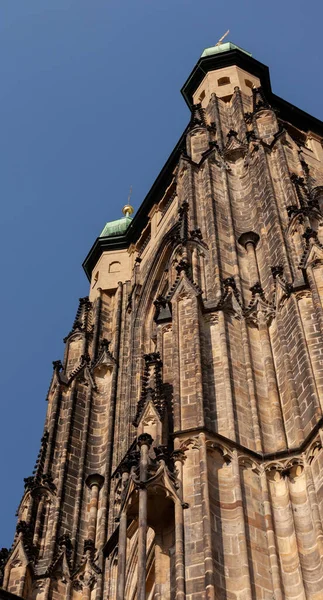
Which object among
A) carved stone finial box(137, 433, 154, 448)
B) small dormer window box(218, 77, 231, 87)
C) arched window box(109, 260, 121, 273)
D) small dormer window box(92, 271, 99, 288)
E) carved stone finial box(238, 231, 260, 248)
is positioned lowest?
carved stone finial box(137, 433, 154, 448)

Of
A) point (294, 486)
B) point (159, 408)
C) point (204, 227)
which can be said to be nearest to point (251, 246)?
point (204, 227)

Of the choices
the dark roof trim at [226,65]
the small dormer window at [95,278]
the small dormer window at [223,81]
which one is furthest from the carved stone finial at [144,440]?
the small dormer window at [95,278]

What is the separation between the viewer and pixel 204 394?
18.4 meters

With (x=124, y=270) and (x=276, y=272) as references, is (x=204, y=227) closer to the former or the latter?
(x=276, y=272)

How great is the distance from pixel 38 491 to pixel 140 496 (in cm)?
958

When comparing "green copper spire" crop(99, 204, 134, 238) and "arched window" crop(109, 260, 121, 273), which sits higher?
"green copper spire" crop(99, 204, 134, 238)

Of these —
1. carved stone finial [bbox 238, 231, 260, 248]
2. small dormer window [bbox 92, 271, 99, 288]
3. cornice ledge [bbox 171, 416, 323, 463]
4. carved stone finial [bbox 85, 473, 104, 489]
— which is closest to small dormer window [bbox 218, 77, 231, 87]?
small dormer window [bbox 92, 271, 99, 288]

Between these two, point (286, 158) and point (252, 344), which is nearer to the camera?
point (252, 344)

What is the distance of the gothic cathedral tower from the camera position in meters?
15.8

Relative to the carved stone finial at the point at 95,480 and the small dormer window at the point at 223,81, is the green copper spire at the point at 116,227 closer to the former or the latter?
Answer: the small dormer window at the point at 223,81

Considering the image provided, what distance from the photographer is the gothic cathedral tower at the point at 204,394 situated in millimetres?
15820

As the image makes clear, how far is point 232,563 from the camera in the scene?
50.3 feet

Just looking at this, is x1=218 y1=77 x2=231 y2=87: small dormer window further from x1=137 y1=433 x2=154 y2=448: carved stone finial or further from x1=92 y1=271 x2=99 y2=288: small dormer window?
x1=137 y1=433 x2=154 y2=448: carved stone finial

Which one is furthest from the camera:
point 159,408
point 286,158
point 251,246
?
point 286,158
